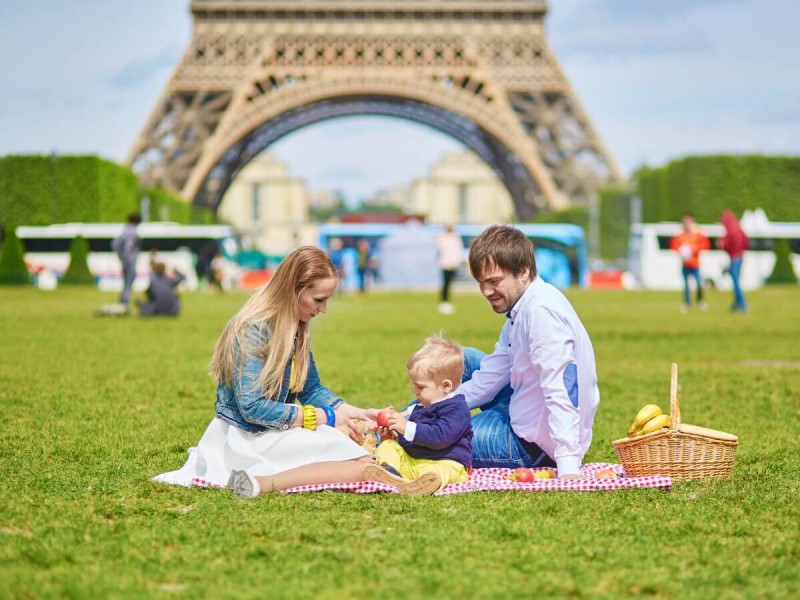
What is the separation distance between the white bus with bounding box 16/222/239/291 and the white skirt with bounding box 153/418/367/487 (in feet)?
112

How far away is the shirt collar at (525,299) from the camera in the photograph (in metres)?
4.42

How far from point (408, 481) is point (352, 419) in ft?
1.64

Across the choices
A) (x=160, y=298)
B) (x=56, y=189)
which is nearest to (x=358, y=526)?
(x=160, y=298)

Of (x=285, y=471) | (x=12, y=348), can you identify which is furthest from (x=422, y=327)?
(x=285, y=471)

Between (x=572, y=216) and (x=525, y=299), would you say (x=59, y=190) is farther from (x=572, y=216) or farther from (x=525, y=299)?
(x=525, y=299)

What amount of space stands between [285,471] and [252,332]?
A: 0.55 m

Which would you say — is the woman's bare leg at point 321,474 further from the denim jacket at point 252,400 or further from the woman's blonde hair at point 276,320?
the woman's blonde hair at point 276,320

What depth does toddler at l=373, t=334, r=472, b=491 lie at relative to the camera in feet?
14.7

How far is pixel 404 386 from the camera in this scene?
8.03 m

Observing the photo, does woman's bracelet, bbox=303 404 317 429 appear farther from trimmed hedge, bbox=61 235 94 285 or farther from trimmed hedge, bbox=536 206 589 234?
trimmed hedge, bbox=536 206 589 234

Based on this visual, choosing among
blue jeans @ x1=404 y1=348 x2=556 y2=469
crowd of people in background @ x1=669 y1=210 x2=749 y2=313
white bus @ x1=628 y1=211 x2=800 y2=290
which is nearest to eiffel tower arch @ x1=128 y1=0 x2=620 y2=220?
white bus @ x1=628 y1=211 x2=800 y2=290

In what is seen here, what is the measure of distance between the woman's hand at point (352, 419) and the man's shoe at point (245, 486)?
58 centimetres

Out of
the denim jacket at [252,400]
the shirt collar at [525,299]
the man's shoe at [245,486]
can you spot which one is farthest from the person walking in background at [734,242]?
the man's shoe at [245,486]

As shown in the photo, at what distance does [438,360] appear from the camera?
4543mm
